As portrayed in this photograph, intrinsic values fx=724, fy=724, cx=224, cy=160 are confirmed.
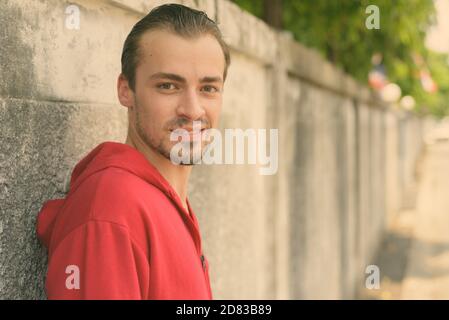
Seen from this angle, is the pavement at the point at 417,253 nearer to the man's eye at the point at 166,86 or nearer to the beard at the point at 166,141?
the beard at the point at 166,141

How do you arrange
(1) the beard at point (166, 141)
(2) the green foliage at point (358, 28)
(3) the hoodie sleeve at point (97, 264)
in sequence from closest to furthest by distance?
(3) the hoodie sleeve at point (97, 264)
(1) the beard at point (166, 141)
(2) the green foliage at point (358, 28)

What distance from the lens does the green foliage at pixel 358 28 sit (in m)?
6.70

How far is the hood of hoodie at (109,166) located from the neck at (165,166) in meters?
0.06

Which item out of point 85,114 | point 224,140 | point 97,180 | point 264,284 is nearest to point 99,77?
point 85,114

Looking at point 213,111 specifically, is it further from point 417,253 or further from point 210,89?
point 417,253

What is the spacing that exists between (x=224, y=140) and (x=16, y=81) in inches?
68.5

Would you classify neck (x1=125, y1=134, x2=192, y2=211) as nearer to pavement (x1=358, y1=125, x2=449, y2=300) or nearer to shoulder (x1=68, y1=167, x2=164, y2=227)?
shoulder (x1=68, y1=167, x2=164, y2=227)

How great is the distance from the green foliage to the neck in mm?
4542

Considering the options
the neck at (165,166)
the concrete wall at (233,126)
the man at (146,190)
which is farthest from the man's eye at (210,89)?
the concrete wall at (233,126)

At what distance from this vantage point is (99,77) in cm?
224

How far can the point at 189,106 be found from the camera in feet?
5.73

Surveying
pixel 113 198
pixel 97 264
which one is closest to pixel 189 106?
pixel 113 198

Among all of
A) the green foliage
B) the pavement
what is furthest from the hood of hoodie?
the pavement

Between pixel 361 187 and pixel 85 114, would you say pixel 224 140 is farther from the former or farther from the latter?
pixel 361 187
